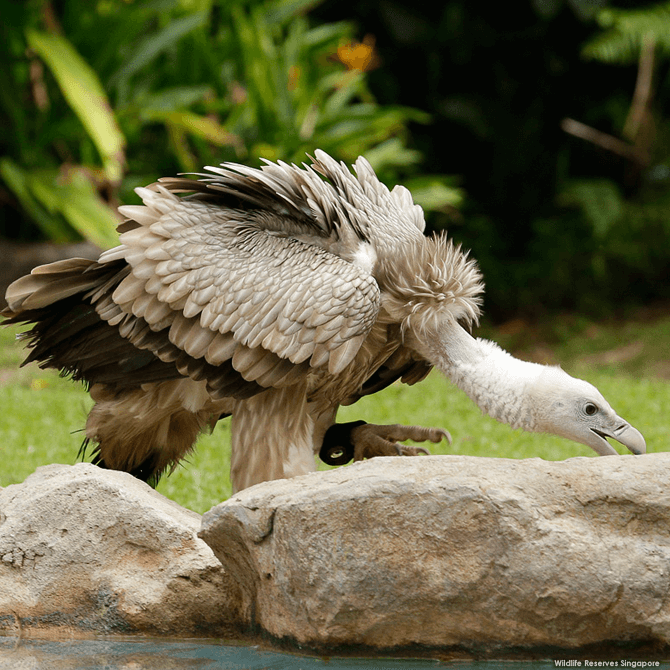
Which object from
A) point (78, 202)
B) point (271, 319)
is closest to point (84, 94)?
point (78, 202)

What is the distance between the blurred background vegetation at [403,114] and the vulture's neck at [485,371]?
5.42 meters

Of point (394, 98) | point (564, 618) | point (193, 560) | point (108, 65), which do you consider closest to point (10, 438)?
point (193, 560)

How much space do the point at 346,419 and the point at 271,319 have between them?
3.55m

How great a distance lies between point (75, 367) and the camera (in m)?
4.70

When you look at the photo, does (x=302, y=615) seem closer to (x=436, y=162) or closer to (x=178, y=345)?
(x=178, y=345)

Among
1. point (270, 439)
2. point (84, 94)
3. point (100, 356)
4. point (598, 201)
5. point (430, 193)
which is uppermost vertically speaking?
point (598, 201)

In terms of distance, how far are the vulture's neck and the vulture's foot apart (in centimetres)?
45

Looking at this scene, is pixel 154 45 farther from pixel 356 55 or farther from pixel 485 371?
pixel 485 371

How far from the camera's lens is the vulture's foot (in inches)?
191

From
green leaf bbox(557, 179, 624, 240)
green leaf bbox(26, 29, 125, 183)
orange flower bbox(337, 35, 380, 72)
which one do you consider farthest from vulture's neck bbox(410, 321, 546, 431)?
orange flower bbox(337, 35, 380, 72)

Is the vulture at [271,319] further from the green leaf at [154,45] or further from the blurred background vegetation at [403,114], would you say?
the green leaf at [154,45]

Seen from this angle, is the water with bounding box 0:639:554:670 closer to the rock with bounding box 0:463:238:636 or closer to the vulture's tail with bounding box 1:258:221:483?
the rock with bounding box 0:463:238:636

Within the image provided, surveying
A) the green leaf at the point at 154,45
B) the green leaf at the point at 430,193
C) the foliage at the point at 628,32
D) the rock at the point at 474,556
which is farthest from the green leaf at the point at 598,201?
the rock at the point at 474,556

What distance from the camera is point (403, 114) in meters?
12.3
